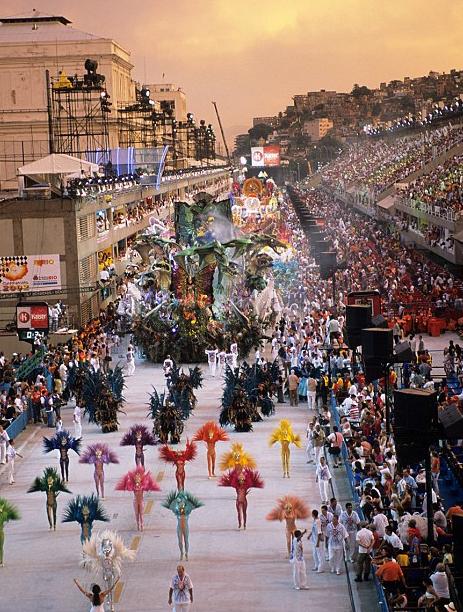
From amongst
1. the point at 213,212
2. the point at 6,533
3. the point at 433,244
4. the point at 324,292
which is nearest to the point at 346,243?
the point at 433,244

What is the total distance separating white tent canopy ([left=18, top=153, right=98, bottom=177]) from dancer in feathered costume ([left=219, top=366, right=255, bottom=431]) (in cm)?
2421

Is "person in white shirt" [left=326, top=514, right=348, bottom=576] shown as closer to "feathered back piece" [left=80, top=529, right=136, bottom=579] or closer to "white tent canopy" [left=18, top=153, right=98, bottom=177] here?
"feathered back piece" [left=80, top=529, right=136, bottom=579]

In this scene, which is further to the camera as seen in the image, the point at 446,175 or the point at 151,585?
the point at 446,175

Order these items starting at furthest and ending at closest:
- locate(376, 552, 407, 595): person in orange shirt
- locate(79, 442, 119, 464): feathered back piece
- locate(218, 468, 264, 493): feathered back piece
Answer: locate(79, 442, 119, 464): feathered back piece < locate(218, 468, 264, 493): feathered back piece < locate(376, 552, 407, 595): person in orange shirt

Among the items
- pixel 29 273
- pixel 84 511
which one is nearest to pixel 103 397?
pixel 84 511

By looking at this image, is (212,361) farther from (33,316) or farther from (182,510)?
(182,510)

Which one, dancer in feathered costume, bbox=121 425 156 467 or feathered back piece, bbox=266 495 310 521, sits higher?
dancer in feathered costume, bbox=121 425 156 467

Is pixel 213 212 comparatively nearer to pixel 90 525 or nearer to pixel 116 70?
pixel 90 525

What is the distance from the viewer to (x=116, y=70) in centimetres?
9931

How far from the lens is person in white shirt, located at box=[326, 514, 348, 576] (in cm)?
1688

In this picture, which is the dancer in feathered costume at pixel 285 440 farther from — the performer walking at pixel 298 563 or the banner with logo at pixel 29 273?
the banner with logo at pixel 29 273

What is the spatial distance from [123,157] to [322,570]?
69522mm

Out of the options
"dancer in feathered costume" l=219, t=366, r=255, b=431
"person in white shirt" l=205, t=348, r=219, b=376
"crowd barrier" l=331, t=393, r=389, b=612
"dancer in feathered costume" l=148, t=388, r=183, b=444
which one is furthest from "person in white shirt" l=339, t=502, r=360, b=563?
"person in white shirt" l=205, t=348, r=219, b=376

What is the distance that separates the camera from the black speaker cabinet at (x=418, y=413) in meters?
16.1
